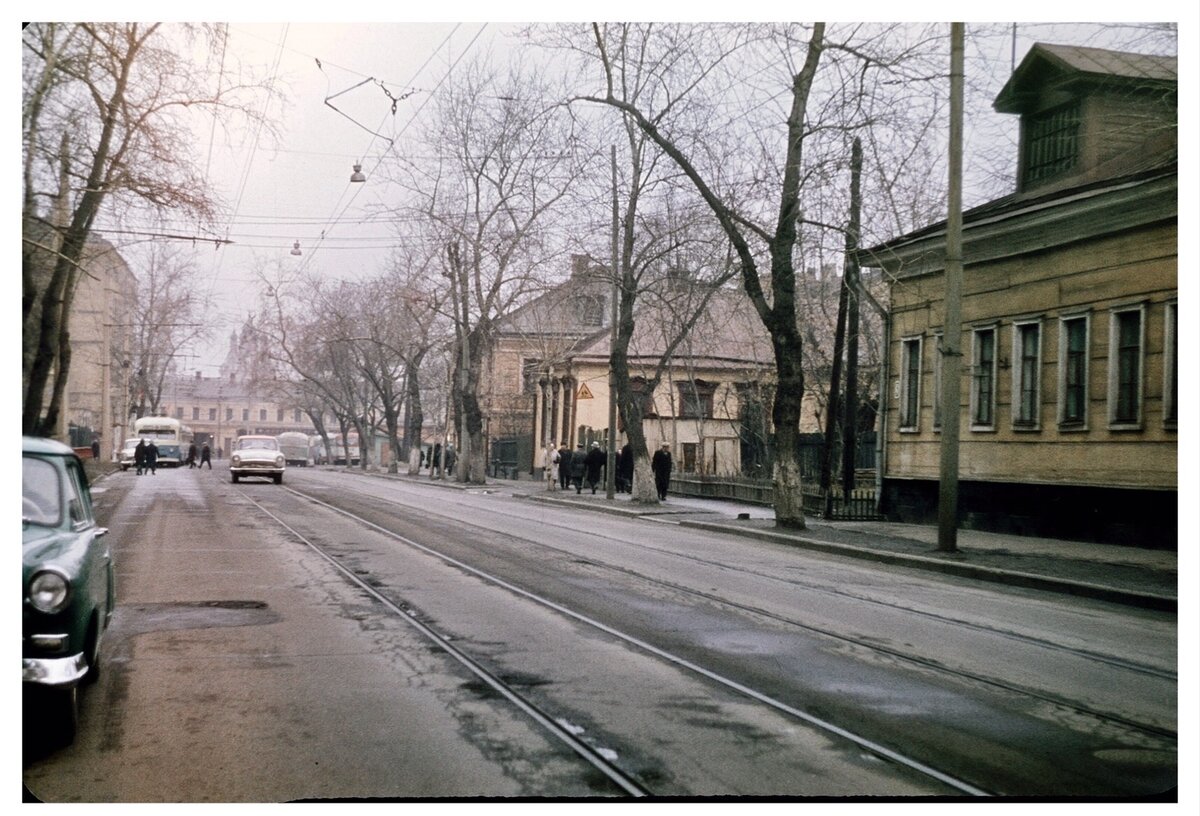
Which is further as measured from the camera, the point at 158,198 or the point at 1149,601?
the point at 158,198

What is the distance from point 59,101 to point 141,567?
550cm

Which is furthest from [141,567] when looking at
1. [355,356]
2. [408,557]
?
[355,356]

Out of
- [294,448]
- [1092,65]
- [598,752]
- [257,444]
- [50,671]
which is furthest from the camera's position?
[294,448]

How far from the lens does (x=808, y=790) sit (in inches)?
203

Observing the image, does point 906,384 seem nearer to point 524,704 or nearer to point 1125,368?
point 1125,368

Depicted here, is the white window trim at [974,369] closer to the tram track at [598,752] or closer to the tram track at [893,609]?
the tram track at [893,609]

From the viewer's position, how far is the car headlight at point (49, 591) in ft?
17.7

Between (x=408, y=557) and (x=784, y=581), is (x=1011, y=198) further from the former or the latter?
(x=408, y=557)

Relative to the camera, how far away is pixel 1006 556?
15852 millimetres

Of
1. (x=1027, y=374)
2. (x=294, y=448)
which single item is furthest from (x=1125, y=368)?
(x=294, y=448)

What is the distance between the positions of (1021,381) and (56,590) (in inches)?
619

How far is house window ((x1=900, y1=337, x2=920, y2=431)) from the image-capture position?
23516mm

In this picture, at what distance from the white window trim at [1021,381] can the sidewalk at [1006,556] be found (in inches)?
67.4

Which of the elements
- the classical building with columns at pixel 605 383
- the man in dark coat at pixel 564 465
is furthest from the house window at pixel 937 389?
the man in dark coat at pixel 564 465
